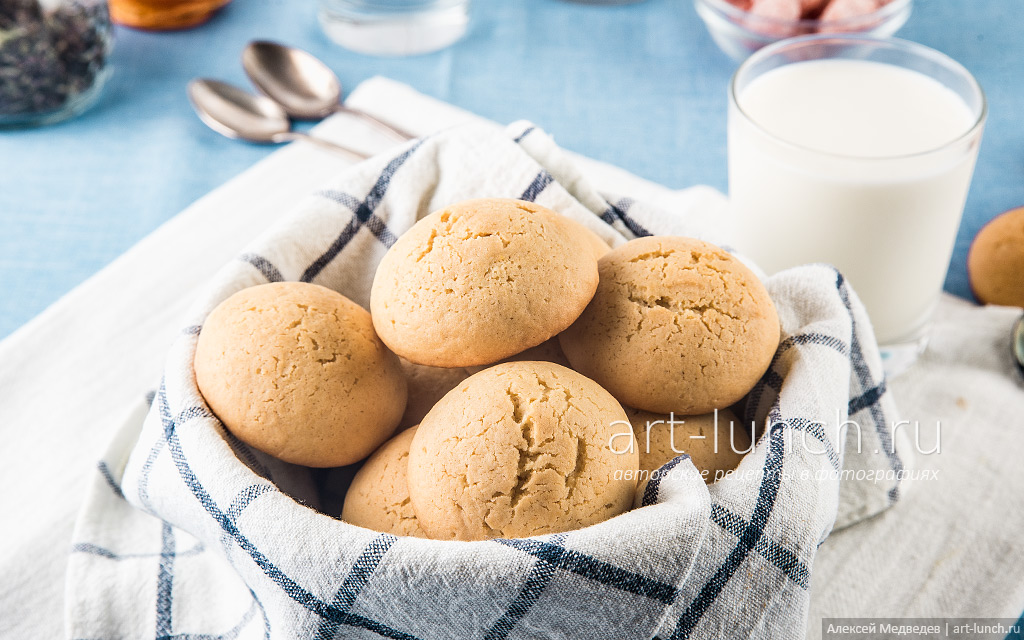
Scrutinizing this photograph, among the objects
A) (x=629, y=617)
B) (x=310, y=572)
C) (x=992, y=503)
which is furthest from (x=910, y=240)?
(x=310, y=572)

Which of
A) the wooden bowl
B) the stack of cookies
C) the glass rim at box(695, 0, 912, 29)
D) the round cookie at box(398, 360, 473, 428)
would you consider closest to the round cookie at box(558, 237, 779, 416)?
the stack of cookies

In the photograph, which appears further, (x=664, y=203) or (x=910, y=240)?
(x=664, y=203)

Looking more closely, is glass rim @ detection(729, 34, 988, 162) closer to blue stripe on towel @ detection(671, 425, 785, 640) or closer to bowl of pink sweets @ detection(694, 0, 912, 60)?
bowl of pink sweets @ detection(694, 0, 912, 60)

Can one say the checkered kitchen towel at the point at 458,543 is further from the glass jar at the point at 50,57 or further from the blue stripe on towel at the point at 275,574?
the glass jar at the point at 50,57

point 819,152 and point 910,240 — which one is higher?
point 819,152

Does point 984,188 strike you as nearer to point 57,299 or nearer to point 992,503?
point 992,503

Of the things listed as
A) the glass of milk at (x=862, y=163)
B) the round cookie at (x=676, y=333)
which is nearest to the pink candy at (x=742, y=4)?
the glass of milk at (x=862, y=163)

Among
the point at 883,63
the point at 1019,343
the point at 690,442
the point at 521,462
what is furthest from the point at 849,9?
the point at 521,462
